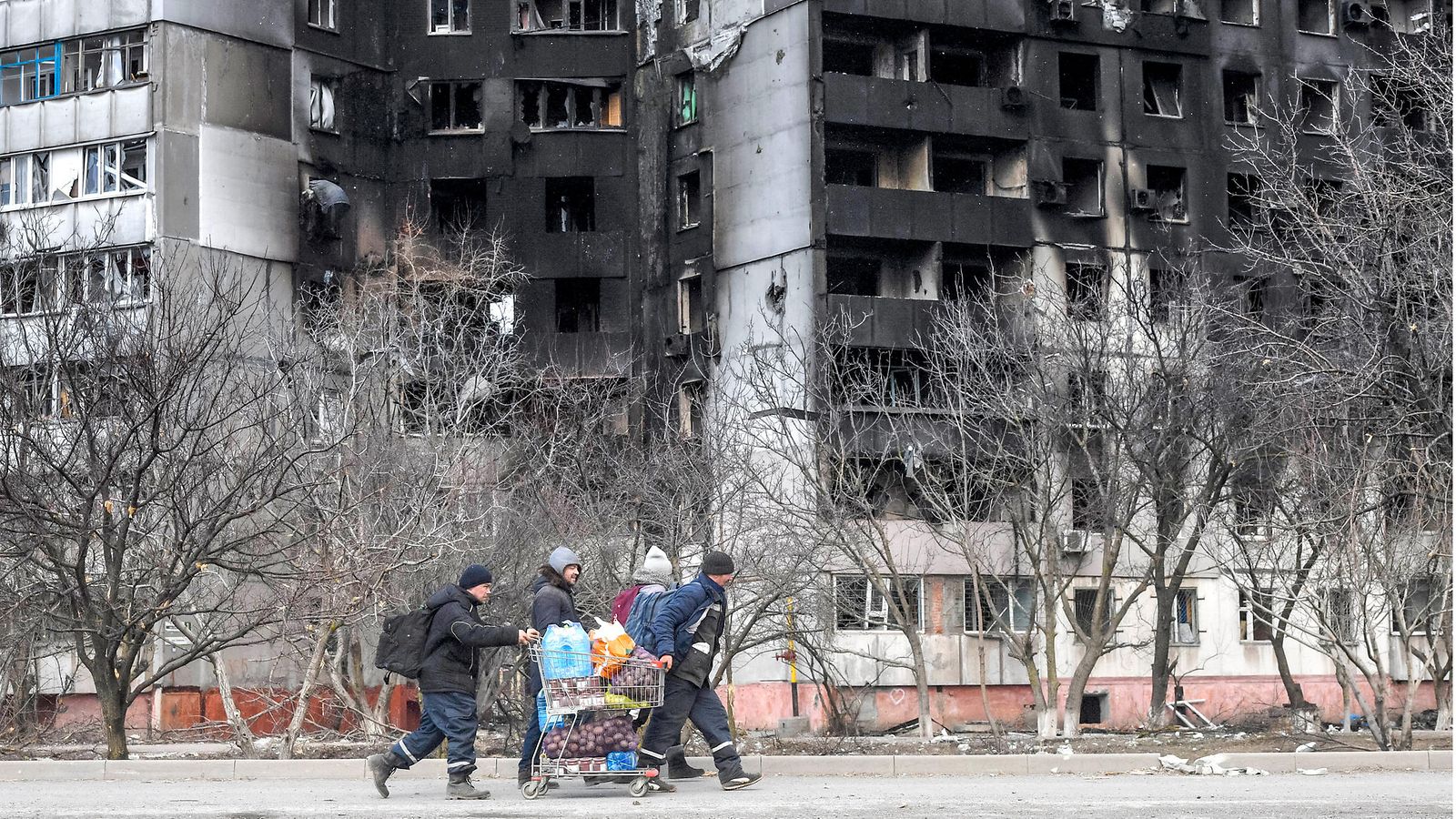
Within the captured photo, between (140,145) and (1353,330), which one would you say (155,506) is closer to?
(1353,330)

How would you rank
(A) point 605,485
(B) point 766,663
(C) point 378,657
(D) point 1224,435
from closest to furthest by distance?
1. (C) point 378,657
2. (D) point 1224,435
3. (A) point 605,485
4. (B) point 766,663

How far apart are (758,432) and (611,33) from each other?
2088cm

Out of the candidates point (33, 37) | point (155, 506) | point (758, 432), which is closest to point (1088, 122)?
point (758, 432)

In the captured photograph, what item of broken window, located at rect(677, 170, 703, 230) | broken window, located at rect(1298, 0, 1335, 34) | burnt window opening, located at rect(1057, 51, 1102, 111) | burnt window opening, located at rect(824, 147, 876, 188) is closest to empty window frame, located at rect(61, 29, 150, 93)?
broken window, located at rect(677, 170, 703, 230)

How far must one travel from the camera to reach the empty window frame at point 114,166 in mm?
49438

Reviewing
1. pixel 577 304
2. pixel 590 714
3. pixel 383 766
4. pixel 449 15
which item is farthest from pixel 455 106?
pixel 383 766

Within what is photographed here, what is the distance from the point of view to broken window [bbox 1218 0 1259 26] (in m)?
54.0

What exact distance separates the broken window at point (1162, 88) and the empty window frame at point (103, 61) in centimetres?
2562

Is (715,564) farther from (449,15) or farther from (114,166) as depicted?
(449,15)

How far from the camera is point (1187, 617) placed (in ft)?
160

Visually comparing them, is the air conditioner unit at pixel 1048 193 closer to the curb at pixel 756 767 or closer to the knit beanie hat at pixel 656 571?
the curb at pixel 756 767

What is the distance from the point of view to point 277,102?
51.9 metres

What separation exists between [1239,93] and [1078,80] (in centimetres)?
457

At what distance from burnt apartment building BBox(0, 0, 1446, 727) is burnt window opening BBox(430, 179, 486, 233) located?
10 centimetres
